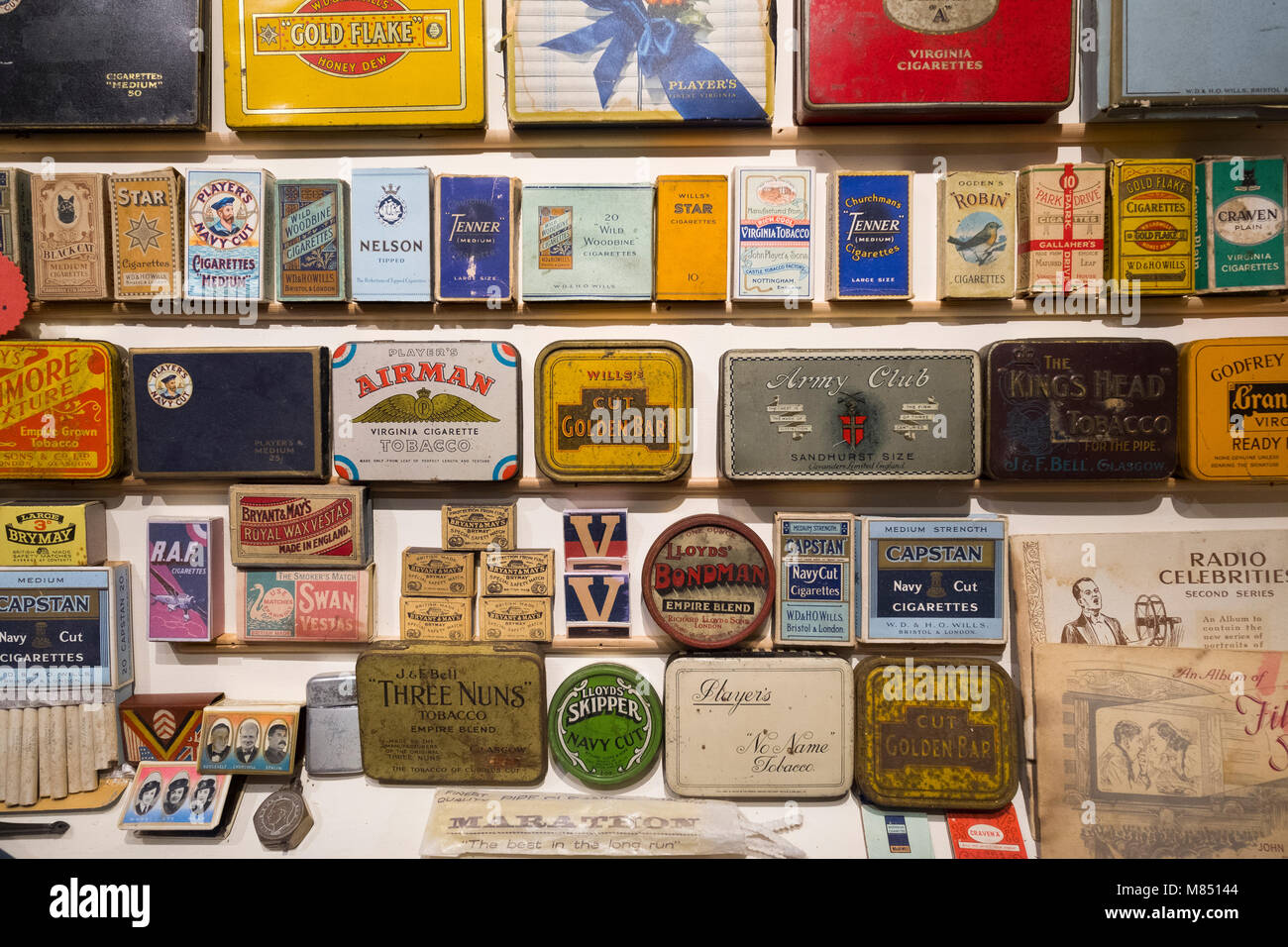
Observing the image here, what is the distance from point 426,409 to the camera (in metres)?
1.84

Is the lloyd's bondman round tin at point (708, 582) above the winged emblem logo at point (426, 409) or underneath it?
underneath

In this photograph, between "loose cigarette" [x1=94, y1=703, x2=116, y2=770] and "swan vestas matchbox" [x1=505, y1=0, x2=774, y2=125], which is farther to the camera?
"loose cigarette" [x1=94, y1=703, x2=116, y2=770]

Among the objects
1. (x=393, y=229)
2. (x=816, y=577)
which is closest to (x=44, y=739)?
(x=393, y=229)

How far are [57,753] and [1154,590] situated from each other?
2.93 meters

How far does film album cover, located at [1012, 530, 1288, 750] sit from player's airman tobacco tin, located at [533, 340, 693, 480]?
3.21ft

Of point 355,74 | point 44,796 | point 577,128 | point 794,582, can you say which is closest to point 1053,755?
point 794,582

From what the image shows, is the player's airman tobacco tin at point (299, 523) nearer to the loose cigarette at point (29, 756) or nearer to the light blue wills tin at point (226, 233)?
the light blue wills tin at point (226, 233)

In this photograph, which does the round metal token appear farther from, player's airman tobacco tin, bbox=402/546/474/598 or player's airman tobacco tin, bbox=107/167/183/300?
player's airman tobacco tin, bbox=107/167/183/300

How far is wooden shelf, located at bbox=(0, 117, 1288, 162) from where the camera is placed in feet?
5.99

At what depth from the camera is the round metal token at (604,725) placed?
187 centimetres

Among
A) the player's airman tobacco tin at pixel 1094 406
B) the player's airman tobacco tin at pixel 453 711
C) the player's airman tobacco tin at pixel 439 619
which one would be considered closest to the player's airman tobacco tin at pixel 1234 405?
the player's airman tobacco tin at pixel 1094 406

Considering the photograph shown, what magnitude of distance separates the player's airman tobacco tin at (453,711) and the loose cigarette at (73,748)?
0.76 meters

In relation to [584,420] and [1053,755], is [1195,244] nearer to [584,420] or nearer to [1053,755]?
[1053,755]

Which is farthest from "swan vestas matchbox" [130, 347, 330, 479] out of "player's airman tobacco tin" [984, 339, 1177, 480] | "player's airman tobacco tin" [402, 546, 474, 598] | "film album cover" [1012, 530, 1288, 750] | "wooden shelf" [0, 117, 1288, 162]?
"film album cover" [1012, 530, 1288, 750]
